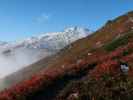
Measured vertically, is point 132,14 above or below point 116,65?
above

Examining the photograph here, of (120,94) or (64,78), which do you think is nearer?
(120,94)

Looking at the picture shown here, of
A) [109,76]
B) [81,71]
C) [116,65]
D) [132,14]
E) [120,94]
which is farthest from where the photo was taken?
[132,14]

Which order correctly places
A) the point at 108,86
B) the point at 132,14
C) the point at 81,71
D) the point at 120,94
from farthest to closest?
the point at 132,14 → the point at 81,71 → the point at 108,86 → the point at 120,94

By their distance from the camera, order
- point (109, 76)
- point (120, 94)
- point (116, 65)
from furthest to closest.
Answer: point (116, 65) < point (109, 76) < point (120, 94)

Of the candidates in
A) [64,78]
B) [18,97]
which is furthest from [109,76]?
[18,97]

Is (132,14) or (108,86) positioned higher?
(132,14)

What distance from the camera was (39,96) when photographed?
28.0 meters

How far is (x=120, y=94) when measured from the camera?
23328mm

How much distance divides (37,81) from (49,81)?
122cm

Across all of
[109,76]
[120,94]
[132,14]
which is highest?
[132,14]

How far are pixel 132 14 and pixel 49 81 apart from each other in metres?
103

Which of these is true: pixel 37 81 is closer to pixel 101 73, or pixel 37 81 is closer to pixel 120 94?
pixel 101 73

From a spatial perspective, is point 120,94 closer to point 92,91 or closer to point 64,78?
point 92,91

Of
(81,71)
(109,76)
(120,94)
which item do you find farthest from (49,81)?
(120,94)
